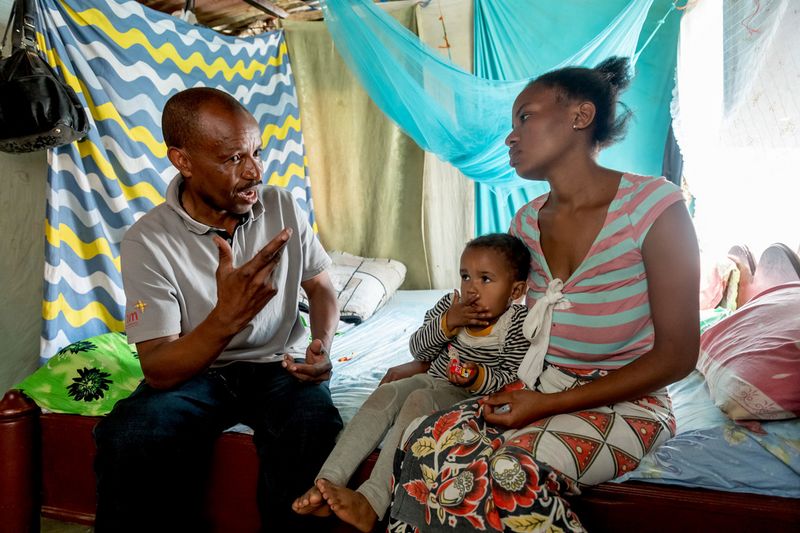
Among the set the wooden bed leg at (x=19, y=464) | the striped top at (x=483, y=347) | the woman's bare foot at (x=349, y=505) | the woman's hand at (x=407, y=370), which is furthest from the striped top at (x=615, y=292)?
the wooden bed leg at (x=19, y=464)

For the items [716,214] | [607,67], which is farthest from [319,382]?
[716,214]

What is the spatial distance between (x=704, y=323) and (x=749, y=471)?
3.22ft

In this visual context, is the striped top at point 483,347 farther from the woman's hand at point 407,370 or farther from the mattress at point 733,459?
the mattress at point 733,459

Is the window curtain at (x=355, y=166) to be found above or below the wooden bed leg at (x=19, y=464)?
above

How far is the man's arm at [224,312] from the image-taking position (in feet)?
3.80

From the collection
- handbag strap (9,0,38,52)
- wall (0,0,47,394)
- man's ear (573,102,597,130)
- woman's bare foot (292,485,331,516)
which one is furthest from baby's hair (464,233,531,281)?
wall (0,0,47,394)

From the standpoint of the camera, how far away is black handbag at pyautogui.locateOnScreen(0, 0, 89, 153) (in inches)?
69.9

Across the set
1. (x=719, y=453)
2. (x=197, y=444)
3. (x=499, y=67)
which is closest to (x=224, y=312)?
(x=197, y=444)

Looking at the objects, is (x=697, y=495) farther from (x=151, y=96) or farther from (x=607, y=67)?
(x=151, y=96)

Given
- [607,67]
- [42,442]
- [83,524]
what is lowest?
[83,524]

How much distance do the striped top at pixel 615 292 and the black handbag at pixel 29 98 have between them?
1.75 m

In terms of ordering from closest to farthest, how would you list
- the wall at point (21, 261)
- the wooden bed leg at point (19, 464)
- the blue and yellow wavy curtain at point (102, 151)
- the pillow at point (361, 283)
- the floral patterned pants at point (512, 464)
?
the floral patterned pants at point (512, 464) → the wooden bed leg at point (19, 464) → the blue and yellow wavy curtain at point (102, 151) → the wall at point (21, 261) → the pillow at point (361, 283)

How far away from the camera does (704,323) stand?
2.08 metres

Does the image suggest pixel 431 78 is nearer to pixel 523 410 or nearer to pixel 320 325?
pixel 320 325
